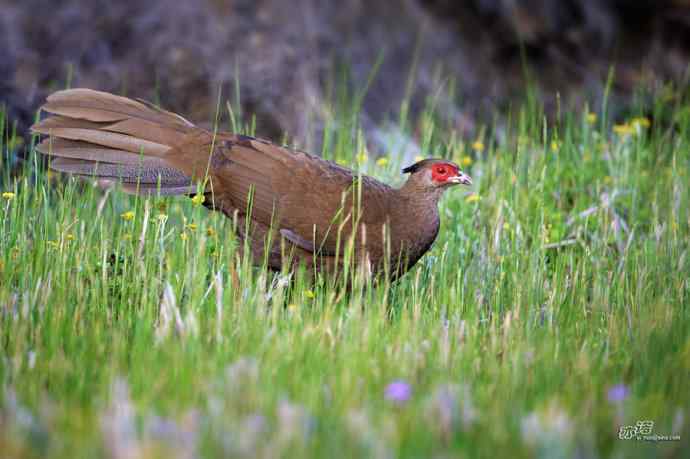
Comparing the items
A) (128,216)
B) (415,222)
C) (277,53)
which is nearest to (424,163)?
(415,222)

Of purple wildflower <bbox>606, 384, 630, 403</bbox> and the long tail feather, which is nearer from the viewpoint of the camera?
purple wildflower <bbox>606, 384, 630, 403</bbox>

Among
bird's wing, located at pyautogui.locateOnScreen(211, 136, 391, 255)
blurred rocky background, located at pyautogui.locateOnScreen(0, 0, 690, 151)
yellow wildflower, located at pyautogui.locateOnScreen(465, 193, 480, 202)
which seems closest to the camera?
bird's wing, located at pyautogui.locateOnScreen(211, 136, 391, 255)

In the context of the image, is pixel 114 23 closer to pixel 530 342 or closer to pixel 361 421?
pixel 530 342

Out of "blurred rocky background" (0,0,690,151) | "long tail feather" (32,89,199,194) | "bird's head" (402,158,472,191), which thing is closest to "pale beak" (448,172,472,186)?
"bird's head" (402,158,472,191)

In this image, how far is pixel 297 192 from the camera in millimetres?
5191

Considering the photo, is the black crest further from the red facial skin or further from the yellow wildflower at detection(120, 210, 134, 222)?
the yellow wildflower at detection(120, 210, 134, 222)

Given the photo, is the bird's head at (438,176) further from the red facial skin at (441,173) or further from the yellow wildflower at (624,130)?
the yellow wildflower at (624,130)

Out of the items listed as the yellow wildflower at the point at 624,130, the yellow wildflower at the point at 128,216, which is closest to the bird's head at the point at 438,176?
the yellow wildflower at the point at 128,216

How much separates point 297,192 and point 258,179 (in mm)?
232

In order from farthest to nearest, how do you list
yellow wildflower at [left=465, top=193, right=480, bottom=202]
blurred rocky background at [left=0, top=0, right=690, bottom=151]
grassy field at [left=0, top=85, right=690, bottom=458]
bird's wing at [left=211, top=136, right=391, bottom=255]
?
1. blurred rocky background at [left=0, top=0, right=690, bottom=151]
2. yellow wildflower at [left=465, top=193, right=480, bottom=202]
3. bird's wing at [left=211, top=136, right=391, bottom=255]
4. grassy field at [left=0, top=85, right=690, bottom=458]

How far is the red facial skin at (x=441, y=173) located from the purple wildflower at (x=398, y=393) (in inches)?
89.5

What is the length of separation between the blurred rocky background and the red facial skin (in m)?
1.28

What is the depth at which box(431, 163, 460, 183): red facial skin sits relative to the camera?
5.31 metres

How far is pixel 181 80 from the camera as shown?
7020mm
